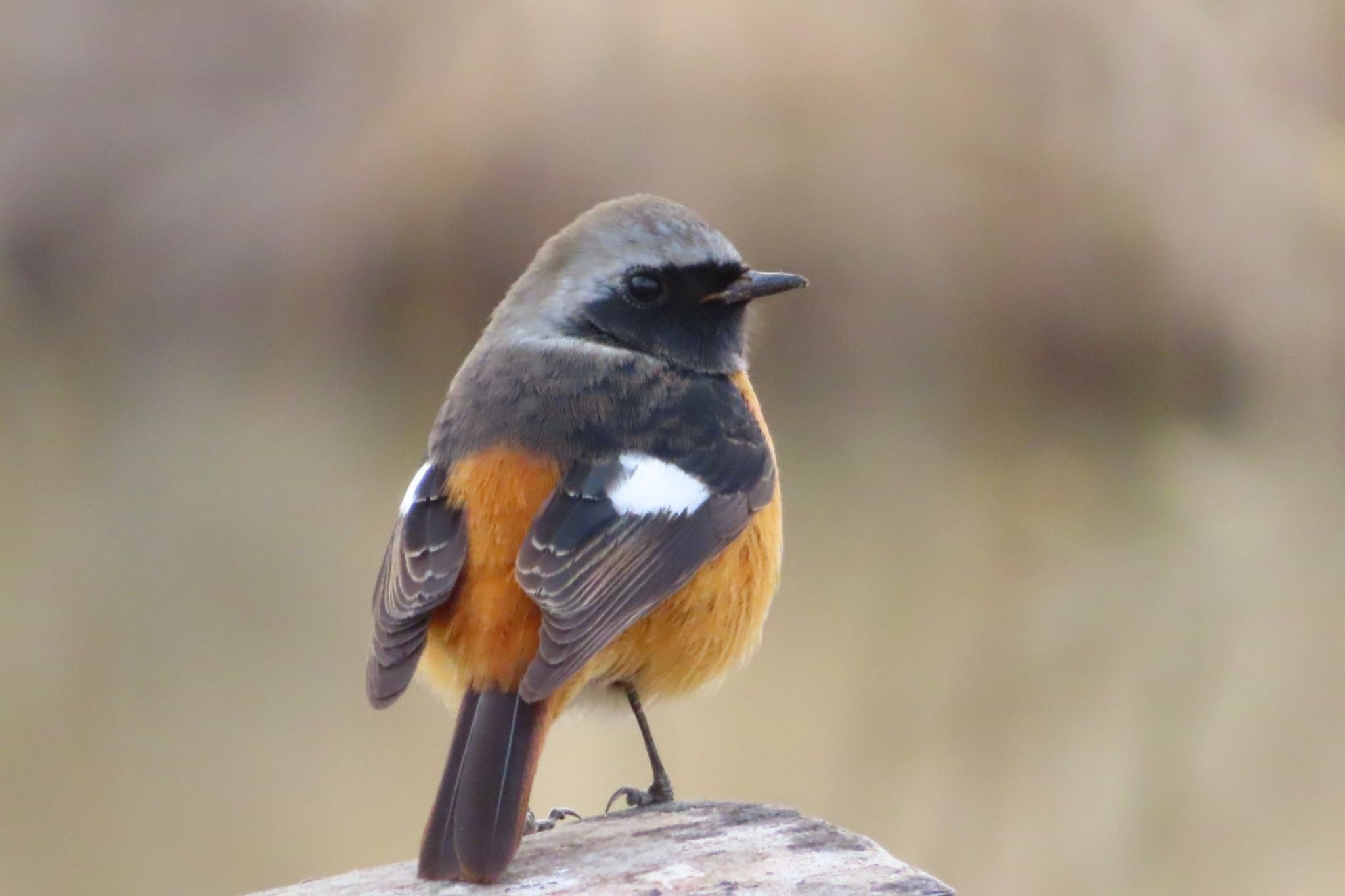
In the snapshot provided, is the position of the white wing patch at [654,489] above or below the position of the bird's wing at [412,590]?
above

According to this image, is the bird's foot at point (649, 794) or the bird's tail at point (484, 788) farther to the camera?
the bird's foot at point (649, 794)

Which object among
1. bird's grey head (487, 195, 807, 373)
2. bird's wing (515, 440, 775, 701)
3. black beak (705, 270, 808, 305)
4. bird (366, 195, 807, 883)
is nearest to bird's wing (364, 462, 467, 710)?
bird (366, 195, 807, 883)

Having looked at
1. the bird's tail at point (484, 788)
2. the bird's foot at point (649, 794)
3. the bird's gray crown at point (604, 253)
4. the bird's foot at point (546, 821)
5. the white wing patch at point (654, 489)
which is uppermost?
the bird's gray crown at point (604, 253)

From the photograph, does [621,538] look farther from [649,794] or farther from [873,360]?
[873,360]

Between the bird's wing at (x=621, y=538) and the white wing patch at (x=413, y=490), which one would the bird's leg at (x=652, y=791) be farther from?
the white wing patch at (x=413, y=490)

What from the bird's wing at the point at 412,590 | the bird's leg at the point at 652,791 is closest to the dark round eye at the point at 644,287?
the bird's wing at the point at 412,590

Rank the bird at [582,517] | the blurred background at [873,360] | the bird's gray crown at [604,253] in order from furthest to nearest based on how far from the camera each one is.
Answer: the blurred background at [873,360]
the bird's gray crown at [604,253]
the bird at [582,517]

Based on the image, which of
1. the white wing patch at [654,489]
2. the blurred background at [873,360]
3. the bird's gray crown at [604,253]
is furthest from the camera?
the blurred background at [873,360]
